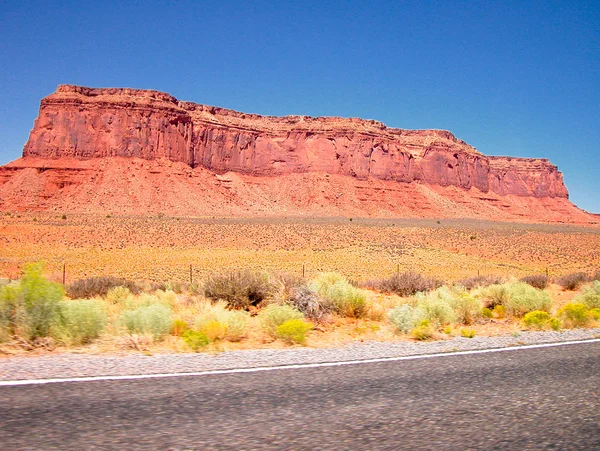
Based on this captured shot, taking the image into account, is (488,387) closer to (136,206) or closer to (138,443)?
(138,443)

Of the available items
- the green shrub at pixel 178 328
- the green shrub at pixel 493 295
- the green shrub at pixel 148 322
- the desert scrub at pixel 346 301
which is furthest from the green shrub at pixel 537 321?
the green shrub at pixel 148 322

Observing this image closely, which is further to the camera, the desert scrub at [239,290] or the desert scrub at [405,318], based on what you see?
the desert scrub at [239,290]

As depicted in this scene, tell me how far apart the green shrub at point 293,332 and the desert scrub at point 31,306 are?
12.2 feet

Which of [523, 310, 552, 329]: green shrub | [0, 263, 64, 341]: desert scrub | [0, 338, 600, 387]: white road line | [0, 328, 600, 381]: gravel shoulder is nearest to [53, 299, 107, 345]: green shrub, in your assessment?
[0, 263, 64, 341]: desert scrub

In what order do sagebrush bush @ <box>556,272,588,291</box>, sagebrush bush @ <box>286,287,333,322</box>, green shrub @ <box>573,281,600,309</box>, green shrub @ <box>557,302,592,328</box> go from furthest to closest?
sagebrush bush @ <box>556,272,588,291</box> < green shrub @ <box>573,281,600,309</box> < sagebrush bush @ <box>286,287,333,322</box> < green shrub @ <box>557,302,592,328</box>

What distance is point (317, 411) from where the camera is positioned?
425 centimetres

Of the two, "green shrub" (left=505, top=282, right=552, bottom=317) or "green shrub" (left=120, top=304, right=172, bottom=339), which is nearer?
"green shrub" (left=120, top=304, right=172, bottom=339)

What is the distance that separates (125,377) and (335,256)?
98.7 feet

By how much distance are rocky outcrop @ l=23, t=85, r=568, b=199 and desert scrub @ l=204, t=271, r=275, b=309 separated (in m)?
93.0

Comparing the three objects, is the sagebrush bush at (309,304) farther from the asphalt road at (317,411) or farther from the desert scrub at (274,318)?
the asphalt road at (317,411)

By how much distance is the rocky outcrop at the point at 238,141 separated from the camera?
9788cm

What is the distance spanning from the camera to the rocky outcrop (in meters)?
97.9

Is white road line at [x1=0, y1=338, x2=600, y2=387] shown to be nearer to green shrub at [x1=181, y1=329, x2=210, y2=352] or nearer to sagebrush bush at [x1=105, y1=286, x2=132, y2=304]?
green shrub at [x1=181, y1=329, x2=210, y2=352]

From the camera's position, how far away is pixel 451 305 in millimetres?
11336
